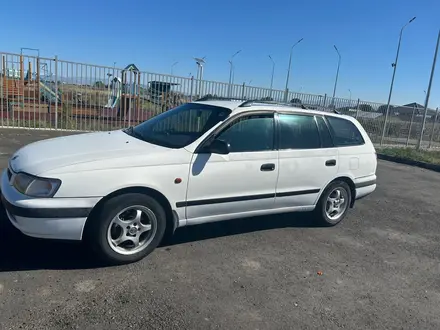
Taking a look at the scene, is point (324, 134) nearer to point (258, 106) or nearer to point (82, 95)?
point (258, 106)

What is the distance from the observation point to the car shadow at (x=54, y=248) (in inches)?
133

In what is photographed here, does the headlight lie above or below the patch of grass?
above

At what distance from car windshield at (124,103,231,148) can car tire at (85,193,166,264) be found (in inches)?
28.8

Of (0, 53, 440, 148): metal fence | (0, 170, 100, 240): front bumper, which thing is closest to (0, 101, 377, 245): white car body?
(0, 170, 100, 240): front bumper

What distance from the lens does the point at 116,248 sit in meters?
3.50

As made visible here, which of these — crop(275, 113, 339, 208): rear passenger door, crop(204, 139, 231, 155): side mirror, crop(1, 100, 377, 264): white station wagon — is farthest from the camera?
crop(275, 113, 339, 208): rear passenger door

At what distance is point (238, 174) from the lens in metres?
4.06

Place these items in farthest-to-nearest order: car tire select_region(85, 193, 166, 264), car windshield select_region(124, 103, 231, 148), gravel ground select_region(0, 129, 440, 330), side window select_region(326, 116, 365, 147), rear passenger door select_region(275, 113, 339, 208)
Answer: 1. side window select_region(326, 116, 365, 147)
2. rear passenger door select_region(275, 113, 339, 208)
3. car windshield select_region(124, 103, 231, 148)
4. car tire select_region(85, 193, 166, 264)
5. gravel ground select_region(0, 129, 440, 330)

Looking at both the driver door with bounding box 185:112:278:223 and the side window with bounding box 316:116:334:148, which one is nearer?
the driver door with bounding box 185:112:278:223

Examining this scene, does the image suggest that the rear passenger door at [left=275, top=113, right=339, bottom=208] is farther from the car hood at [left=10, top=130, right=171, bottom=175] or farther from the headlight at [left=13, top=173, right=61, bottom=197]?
the headlight at [left=13, top=173, right=61, bottom=197]

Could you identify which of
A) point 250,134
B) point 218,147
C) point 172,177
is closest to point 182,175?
point 172,177

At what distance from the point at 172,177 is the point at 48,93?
9.08m

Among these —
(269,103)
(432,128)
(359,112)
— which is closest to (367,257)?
(269,103)

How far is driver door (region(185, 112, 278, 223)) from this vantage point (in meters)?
3.85
